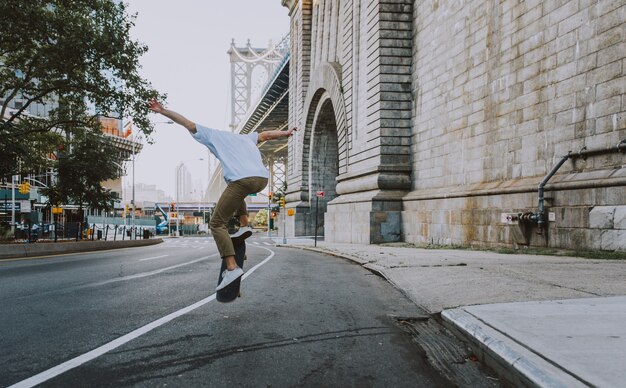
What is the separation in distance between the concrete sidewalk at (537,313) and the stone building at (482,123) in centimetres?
310

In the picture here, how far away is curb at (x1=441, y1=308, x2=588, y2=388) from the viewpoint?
2.79 metres

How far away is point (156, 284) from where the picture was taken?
25.1 ft

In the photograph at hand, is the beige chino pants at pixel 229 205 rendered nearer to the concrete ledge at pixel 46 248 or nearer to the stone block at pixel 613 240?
the stone block at pixel 613 240

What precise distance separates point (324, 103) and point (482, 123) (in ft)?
63.1

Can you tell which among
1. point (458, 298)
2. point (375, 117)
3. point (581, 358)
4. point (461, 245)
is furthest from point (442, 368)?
point (375, 117)

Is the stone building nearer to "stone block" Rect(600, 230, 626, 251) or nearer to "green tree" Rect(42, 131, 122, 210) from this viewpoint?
"stone block" Rect(600, 230, 626, 251)

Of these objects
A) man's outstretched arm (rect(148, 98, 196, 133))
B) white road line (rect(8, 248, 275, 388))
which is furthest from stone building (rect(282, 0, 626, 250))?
white road line (rect(8, 248, 275, 388))

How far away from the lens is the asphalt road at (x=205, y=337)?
3256mm

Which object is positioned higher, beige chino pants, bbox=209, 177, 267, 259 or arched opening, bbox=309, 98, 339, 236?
arched opening, bbox=309, 98, 339, 236

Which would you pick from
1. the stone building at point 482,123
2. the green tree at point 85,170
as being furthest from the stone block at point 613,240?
the green tree at point 85,170

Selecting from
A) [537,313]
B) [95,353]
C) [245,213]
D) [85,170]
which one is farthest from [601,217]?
[85,170]

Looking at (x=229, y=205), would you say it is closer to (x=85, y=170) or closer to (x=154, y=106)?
(x=154, y=106)

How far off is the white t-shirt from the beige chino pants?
74 millimetres

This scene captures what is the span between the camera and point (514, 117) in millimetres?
13938
